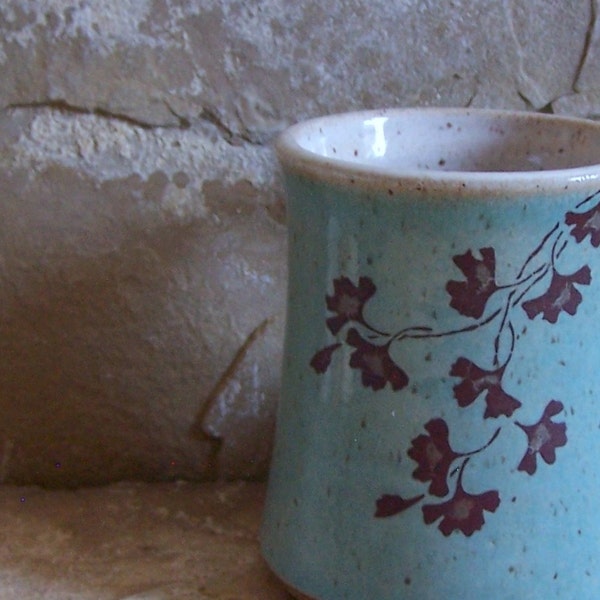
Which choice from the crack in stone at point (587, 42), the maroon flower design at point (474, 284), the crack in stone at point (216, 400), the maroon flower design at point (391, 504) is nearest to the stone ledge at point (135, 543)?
the crack in stone at point (216, 400)

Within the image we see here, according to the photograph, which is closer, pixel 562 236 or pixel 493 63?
pixel 562 236

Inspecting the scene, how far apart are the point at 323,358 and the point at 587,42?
0.32 m

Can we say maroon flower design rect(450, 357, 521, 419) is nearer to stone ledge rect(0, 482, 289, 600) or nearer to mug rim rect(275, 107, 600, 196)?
mug rim rect(275, 107, 600, 196)

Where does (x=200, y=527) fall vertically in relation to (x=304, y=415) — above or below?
below

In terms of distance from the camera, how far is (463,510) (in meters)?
0.53

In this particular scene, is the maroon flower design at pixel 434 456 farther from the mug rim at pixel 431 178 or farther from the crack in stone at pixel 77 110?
the crack in stone at pixel 77 110

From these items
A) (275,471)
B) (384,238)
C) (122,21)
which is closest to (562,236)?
(384,238)

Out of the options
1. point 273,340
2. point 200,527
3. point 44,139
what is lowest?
point 200,527

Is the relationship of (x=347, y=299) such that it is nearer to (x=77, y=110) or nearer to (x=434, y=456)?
(x=434, y=456)

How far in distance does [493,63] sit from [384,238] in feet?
0.85

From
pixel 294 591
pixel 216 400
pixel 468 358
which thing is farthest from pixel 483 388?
pixel 216 400

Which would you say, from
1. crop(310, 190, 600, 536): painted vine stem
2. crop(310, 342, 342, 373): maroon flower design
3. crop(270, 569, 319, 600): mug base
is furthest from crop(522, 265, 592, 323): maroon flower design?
crop(270, 569, 319, 600): mug base

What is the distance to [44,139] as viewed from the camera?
696 millimetres

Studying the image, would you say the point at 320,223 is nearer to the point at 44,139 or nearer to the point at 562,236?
the point at 562,236
